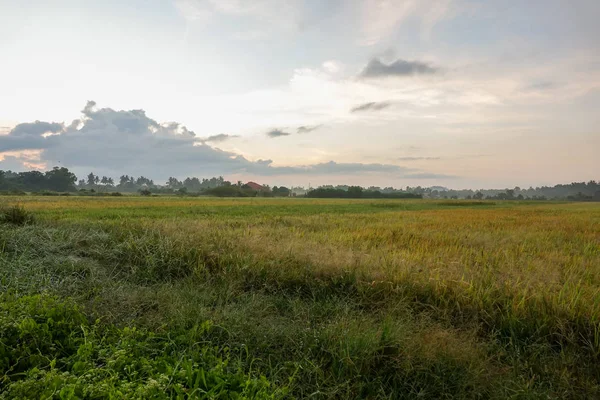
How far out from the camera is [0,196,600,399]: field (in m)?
2.77

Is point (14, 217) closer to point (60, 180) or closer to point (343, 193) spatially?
point (343, 193)

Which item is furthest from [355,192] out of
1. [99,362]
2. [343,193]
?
[99,362]

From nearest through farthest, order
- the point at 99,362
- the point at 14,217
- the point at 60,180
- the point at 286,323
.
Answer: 1. the point at 99,362
2. the point at 286,323
3. the point at 14,217
4. the point at 60,180

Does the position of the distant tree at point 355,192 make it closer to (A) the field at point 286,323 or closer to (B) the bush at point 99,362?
(A) the field at point 286,323

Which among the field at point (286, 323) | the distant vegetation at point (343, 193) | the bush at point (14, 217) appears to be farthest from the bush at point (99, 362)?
the distant vegetation at point (343, 193)

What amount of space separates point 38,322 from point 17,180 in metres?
110

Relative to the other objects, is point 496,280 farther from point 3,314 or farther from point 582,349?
point 3,314

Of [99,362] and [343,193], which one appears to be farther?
[343,193]

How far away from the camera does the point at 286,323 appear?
3.98m

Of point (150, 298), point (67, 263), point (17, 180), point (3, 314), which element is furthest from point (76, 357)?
point (17, 180)

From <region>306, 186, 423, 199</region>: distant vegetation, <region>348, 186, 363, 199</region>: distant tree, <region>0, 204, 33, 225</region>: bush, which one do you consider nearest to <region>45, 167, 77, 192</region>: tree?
<region>306, 186, 423, 199</region>: distant vegetation

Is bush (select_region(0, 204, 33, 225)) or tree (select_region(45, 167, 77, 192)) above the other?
tree (select_region(45, 167, 77, 192))

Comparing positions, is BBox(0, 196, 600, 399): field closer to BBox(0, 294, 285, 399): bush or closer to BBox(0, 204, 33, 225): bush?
→ BBox(0, 294, 285, 399): bush

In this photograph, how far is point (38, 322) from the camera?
3.28 meters
